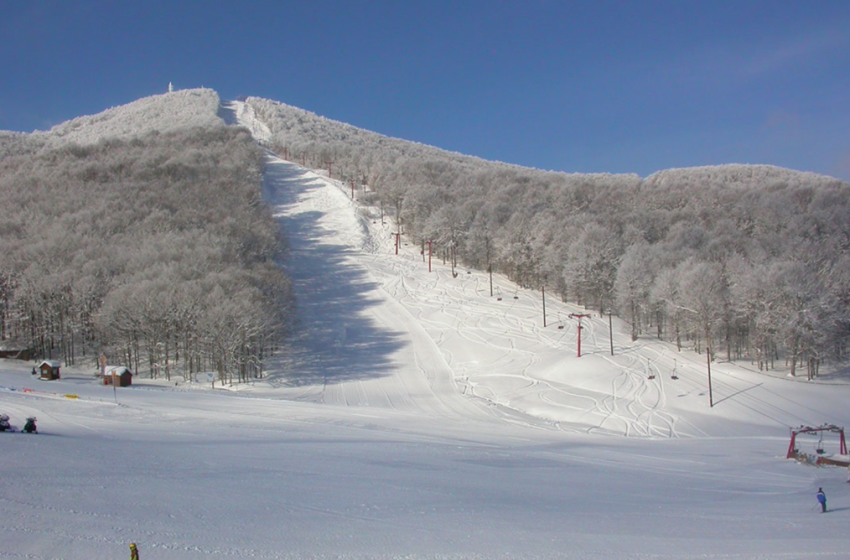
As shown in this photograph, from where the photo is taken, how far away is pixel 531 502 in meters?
12.6

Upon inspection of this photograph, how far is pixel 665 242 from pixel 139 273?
6561cm

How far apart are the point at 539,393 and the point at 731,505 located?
94.5 feet

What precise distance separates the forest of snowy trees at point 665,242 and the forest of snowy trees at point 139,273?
108ft

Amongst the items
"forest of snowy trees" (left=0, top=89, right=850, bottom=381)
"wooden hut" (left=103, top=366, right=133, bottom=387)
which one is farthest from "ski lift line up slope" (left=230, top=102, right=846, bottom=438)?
"wooden hut" (left=103, top=366, right=133, bottom=387)

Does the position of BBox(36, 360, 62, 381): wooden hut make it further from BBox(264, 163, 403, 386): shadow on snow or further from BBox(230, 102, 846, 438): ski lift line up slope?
BBox(230, 102, 846, 438): ski lift line up slope

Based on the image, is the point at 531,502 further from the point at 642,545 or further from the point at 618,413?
the point at 618,413

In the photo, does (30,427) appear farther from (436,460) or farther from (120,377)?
(120,377)

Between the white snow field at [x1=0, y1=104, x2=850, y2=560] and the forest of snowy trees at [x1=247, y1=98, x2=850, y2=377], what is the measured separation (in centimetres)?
552

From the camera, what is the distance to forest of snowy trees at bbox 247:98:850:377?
52219 millimetres

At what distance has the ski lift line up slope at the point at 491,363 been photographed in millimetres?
38969

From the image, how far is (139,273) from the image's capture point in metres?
50.9

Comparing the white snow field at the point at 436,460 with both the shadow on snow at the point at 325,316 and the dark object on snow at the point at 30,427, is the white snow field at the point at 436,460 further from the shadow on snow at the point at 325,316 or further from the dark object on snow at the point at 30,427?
the dark object on snow at the point at 30,427

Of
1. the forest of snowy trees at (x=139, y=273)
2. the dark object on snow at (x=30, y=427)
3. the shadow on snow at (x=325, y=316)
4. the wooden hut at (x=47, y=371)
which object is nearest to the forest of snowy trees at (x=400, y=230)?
the forest of snowy trees at (x=139, y=273)

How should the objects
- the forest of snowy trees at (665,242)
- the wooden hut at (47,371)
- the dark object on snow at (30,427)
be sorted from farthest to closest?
the forest of snowy trees at (665,242), the wooden hut at (47,371), the dark object on snow at (30,427)
